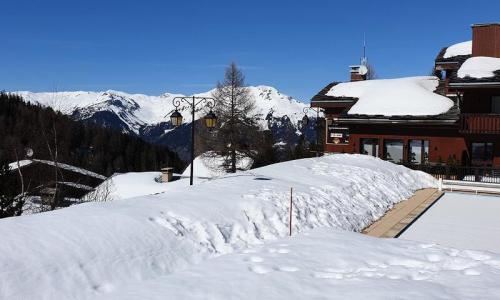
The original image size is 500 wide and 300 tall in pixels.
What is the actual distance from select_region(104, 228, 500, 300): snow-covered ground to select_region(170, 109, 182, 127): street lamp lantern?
8.74 meters

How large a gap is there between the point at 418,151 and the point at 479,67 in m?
5.78

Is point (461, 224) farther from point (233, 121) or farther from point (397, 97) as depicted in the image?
point (233, 121)

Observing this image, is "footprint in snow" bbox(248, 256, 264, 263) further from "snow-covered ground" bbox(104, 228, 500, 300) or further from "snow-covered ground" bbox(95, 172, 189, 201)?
"snow-covered ground" bbox(95, 172, 189, 201)

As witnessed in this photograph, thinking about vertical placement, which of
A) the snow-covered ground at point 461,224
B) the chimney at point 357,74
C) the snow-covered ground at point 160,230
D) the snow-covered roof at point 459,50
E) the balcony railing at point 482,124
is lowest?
the snow-covered ground at point 461,224

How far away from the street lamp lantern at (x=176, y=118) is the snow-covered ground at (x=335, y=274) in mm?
8742

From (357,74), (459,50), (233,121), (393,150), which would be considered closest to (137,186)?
(233,121)

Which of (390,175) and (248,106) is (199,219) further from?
(248,106)

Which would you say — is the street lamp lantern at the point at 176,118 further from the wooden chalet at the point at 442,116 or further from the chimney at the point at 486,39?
the chimney at the point at 486,39

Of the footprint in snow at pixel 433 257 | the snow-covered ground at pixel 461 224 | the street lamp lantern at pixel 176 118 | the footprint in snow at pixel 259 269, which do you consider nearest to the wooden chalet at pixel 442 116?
the snow-covered ground at pixel 461 224

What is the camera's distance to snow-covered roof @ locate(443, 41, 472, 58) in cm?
3067

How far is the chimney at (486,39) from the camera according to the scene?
28016 millimetres

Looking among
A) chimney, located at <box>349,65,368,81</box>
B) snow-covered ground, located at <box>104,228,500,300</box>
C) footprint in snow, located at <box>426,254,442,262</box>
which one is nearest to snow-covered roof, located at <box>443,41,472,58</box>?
chimney, located at <box>349,65,368,81</box>

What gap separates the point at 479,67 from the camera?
85.7 feet

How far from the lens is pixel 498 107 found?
26.0 m
